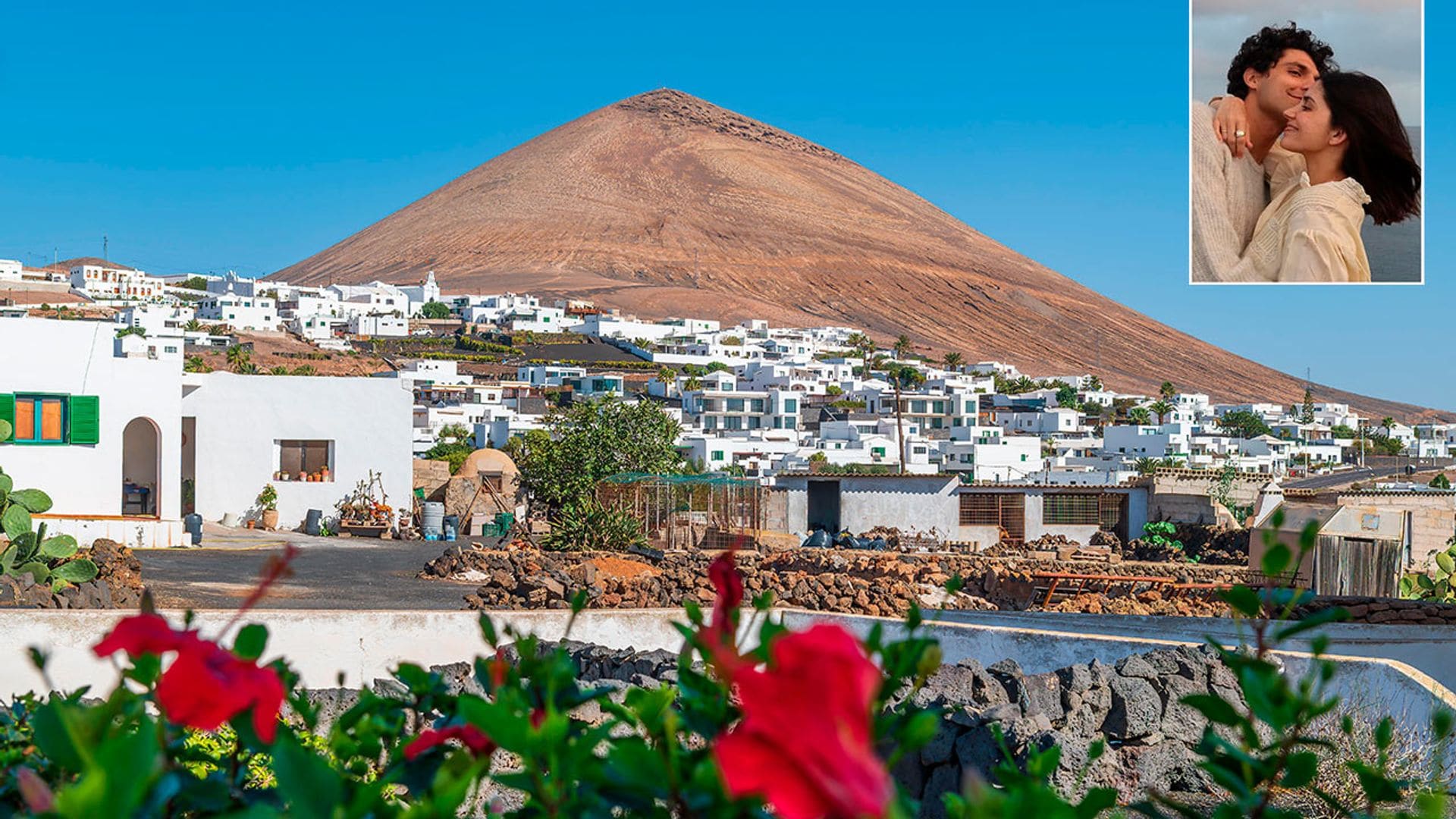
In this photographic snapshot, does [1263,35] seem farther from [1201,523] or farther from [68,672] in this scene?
[1201,523]

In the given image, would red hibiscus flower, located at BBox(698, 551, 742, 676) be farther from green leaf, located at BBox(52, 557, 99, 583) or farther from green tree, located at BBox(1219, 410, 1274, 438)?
green tree, located at BBox(1219, 410, 1274, 438)

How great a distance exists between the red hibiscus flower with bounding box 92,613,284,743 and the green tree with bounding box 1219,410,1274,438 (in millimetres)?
85310

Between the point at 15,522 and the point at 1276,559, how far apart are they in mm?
9594

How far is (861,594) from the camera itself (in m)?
13.2

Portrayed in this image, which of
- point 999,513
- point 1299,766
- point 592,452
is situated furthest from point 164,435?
point 1299,766

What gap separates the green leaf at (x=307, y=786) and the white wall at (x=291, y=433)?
72.5 feet

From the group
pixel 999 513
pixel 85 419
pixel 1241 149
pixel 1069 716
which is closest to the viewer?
pixel 1241 149

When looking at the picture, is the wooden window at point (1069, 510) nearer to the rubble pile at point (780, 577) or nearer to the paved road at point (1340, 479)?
the rubble pile at point (780, 577)

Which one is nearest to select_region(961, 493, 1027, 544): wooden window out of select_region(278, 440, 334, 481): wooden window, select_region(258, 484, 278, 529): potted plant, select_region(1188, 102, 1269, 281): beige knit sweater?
select_region(278, 440, 334, 481): wooden window

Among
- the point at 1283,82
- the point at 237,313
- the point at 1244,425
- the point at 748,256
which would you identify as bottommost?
the point at 1244,425

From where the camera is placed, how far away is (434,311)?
112125 mm

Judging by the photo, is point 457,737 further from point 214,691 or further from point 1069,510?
point 1069,510

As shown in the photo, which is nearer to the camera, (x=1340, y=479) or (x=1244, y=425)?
(x=1340, y=479)

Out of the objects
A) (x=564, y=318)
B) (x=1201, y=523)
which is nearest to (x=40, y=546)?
(x=1201, y=523)
